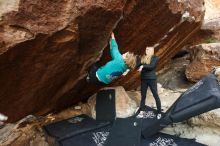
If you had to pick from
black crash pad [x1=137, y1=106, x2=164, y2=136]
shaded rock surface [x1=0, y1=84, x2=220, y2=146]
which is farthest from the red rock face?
black crash pad [x1=137, y1=106, x2=164, y2=136]

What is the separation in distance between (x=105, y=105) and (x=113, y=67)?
1318 millimetres

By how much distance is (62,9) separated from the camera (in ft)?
17.6

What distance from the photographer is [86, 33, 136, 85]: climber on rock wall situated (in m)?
6.45

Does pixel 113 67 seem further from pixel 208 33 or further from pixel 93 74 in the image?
pixel 208 33

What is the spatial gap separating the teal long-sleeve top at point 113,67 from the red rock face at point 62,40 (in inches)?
7.8

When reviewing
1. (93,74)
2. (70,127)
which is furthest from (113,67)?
(70,127)

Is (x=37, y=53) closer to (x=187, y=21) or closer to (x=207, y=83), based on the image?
(x=207, y=83)

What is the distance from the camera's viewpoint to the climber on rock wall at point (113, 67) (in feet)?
21.2

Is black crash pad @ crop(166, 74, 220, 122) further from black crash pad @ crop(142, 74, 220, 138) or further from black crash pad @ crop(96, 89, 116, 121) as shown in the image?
black crash pad @ crop(96, 89, 116, 121)

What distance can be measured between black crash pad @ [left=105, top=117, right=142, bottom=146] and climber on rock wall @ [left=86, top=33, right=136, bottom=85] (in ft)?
3.13

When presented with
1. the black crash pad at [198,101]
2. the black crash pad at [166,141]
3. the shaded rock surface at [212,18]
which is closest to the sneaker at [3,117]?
the black crash pad at [166,141]

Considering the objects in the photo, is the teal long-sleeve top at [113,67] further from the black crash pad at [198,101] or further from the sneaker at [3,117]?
the sneaker at [3,117]

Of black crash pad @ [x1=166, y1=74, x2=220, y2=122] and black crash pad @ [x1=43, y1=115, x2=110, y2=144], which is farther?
black crash pad @ [x1=43, y1=115, x2=110, y2=144]

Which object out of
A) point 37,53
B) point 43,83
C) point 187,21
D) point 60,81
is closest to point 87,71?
point 60,81
